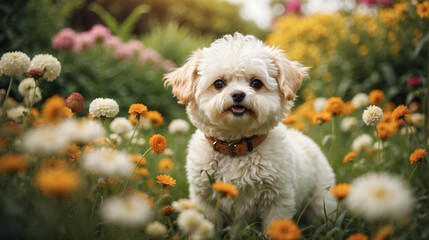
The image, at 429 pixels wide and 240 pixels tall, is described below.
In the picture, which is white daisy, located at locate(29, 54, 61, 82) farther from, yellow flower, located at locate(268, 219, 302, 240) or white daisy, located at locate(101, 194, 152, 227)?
yellow flower, located at locate(268, 219, 302, 240)

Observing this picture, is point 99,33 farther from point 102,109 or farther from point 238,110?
point 238,110

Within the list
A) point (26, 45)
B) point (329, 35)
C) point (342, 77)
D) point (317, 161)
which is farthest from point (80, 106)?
point (329, 35)

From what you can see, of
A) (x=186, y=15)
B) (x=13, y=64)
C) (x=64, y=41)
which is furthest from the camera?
(x=186, y=15)

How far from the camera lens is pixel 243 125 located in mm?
2090

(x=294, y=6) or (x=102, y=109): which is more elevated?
(x=294, y=6)

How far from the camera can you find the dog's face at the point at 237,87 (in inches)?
80.7

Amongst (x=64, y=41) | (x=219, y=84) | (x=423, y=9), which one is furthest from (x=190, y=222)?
(x=64, y=41)

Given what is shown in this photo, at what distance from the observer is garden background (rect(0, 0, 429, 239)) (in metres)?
1.30

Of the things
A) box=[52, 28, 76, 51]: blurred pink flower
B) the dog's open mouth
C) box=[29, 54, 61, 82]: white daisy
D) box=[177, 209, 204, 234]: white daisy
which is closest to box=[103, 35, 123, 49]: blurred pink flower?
box=[52, 28, 76, 51]: blurred pink flower

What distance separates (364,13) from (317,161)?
441 cm

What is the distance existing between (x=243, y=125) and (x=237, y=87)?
0.26 meters

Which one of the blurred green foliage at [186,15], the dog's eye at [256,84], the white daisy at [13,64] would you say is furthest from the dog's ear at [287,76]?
the blurred green foliage at [186,15]

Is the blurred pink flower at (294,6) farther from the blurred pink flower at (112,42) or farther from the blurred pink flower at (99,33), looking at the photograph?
the blurred pink flower at (99,33)

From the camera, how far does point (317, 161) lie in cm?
262
